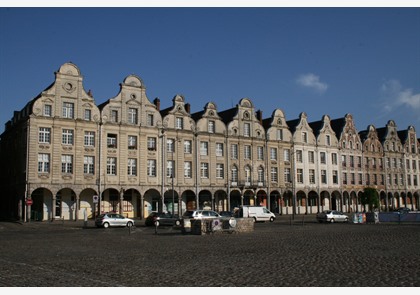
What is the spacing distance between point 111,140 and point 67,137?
4.70 meters

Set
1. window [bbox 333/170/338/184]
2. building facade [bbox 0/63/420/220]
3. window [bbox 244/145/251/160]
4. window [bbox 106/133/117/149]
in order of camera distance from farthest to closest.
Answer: window [bbox 333/170/338/184] → window [bbox 244/145/251/160] → window [bbox 106/133/117/149] → building facade [bbox 0/63/420/220]

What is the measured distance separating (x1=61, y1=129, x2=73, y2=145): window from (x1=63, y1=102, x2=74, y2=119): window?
1.49 metres

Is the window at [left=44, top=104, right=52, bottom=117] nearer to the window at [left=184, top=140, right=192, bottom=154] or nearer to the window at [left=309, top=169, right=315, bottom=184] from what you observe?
the window at [left=184, top=140, right=192, bottom=154]

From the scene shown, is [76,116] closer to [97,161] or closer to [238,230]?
[97,161]

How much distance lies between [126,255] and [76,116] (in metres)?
34.2

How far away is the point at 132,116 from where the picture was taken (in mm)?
52500

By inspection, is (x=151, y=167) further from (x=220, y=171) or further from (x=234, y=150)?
(x=234, y=150)

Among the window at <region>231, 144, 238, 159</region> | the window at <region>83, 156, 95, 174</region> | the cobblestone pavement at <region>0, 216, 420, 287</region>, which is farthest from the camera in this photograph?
the window at <region>231, 144, 238, 159</region>

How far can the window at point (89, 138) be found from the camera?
49.3m

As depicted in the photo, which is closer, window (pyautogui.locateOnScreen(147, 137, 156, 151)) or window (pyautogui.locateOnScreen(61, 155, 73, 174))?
window (pyautogui.locateOnScreen(61, 155, 73, 174))

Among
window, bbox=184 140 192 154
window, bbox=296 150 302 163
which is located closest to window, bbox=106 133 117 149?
window, bbox=184 140 192 154

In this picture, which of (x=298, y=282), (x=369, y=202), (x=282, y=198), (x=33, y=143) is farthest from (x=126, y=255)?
(x=369, y=202)

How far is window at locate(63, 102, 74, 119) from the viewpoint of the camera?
4850cm

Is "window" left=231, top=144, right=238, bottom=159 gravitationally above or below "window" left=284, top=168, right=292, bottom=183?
above
